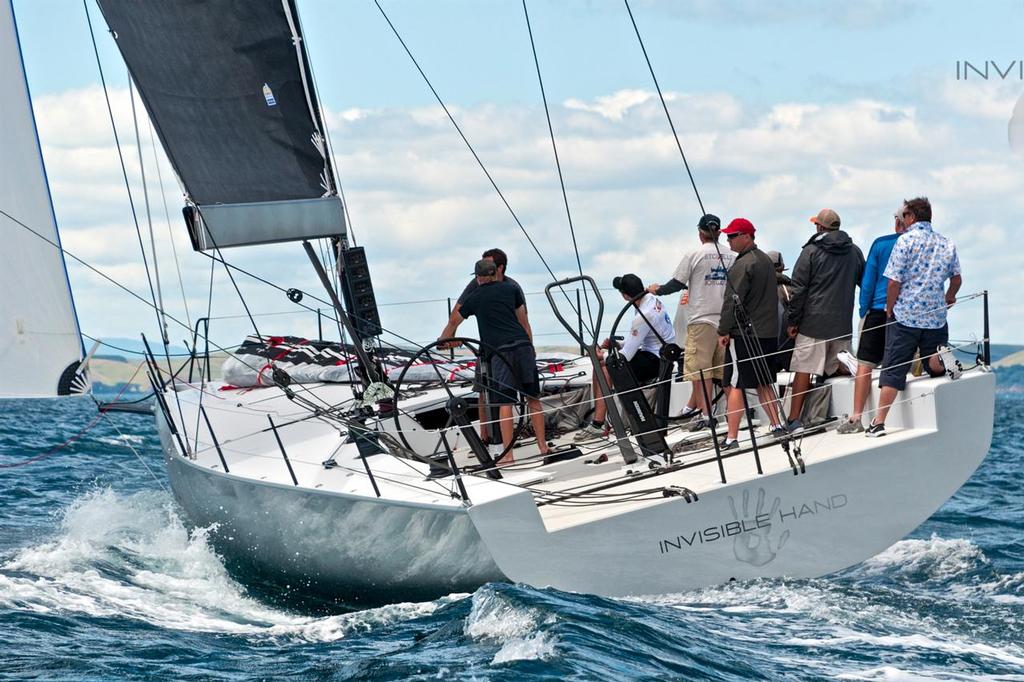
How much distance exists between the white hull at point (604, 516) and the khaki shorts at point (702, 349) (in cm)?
77

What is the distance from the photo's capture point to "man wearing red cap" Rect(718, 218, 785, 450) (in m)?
7.61

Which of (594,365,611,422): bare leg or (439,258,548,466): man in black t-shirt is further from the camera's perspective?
(594,365,611,422): bare leg

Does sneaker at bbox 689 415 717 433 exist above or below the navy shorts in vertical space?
below

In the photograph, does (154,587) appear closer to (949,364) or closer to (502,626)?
(502,626)

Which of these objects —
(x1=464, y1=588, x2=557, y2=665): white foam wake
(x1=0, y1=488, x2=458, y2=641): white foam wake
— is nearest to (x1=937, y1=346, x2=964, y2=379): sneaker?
(x1=464, y1=588, x2=557, y2=665): white foam wake

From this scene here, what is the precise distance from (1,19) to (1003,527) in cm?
845

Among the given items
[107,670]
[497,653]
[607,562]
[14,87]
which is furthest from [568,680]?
[14,87]

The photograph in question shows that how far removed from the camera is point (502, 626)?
6.01 meters

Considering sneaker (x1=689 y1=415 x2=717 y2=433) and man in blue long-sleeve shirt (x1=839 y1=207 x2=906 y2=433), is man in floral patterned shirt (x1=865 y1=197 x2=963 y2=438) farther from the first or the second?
sneaker (x1=689 y1=415 x2=717 y2=433)

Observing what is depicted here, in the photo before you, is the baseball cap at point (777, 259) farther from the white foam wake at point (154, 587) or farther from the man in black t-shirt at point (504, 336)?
the white foam wake at point (154, 587)

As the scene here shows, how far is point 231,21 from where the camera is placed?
845cm

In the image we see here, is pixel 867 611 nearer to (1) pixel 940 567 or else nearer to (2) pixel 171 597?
(1) pixel 940 567

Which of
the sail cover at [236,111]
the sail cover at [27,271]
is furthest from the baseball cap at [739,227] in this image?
the sail cover at [27,271]

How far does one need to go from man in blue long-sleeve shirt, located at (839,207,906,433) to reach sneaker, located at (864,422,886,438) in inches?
5.4
